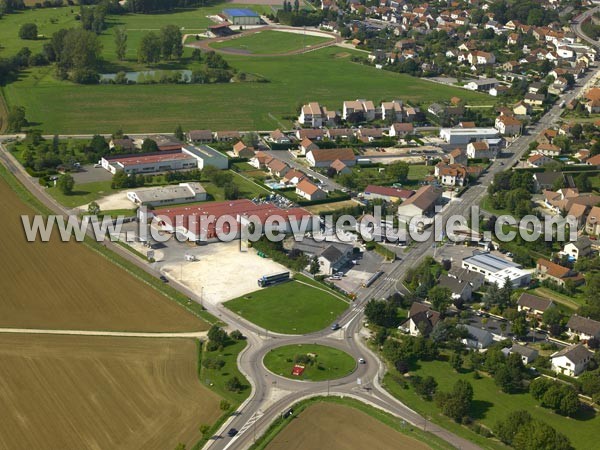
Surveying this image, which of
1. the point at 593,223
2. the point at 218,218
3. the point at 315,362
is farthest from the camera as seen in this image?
the point at 593,223

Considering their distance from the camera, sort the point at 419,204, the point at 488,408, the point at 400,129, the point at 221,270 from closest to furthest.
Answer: the point at 488,408 < the point at 221,270 < the point at 419,204 < the point at 400,129

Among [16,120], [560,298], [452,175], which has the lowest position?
[560,298]

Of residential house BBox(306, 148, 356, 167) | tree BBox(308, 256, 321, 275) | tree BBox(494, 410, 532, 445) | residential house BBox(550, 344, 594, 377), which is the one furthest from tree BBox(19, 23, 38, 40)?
tree BBox(494, 410, 532, 445)

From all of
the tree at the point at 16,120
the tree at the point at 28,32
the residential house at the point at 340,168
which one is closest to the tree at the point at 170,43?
the tree at the point at 28,32

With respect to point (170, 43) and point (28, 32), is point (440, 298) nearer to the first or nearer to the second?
point (170, 43)

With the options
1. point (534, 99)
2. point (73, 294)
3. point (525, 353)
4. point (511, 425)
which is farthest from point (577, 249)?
point (534, 99)

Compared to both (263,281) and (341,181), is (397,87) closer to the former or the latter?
(341,181)

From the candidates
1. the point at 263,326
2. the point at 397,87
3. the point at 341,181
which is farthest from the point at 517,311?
the point at 397,87

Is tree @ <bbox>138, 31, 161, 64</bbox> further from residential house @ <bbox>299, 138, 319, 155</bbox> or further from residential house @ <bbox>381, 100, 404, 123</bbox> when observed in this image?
residential house @ <bbox>299, 138, 319, 155</bbox>
